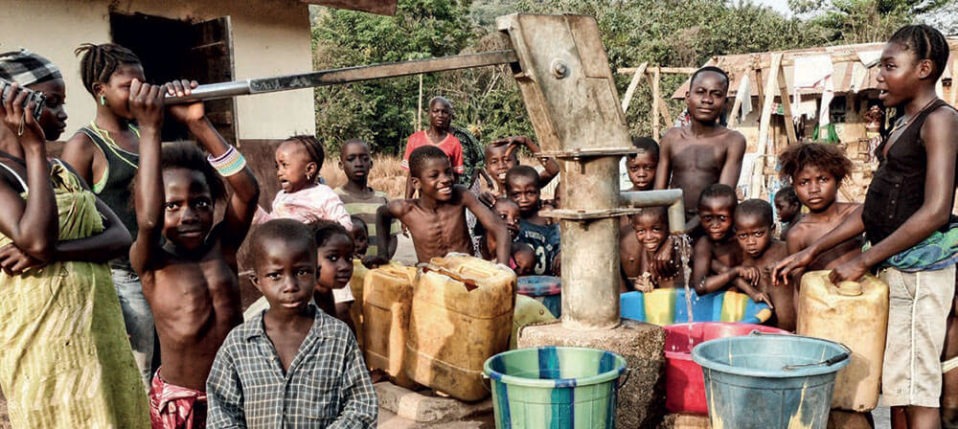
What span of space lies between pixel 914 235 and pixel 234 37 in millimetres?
5100

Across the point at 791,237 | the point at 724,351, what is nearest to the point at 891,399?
the point at 724,351

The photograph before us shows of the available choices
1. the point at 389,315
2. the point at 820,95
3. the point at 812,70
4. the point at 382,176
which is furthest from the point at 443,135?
the point at 820,95

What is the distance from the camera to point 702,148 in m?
4.13

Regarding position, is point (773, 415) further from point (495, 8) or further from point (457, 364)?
point (495, 8)

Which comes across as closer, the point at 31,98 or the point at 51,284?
the point at 31,98

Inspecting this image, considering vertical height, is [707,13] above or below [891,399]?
above

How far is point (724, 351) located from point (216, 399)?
1.62 metres

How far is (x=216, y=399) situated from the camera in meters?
2.13

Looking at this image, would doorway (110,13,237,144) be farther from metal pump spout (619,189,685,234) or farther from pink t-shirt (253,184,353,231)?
metal pump spout (619,189,685,234)

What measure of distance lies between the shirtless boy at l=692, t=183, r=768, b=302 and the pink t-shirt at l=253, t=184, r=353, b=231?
1.79 metres

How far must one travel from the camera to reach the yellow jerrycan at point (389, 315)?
3584mm

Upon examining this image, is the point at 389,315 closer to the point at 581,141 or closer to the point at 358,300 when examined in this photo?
Answer: the point at 358,300

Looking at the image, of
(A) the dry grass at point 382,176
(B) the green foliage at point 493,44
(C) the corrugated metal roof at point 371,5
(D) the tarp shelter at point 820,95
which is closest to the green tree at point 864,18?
(B) the green foliage at point 493,44

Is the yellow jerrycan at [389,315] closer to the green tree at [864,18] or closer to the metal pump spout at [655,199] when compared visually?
the metal pump spout at [655,199]
